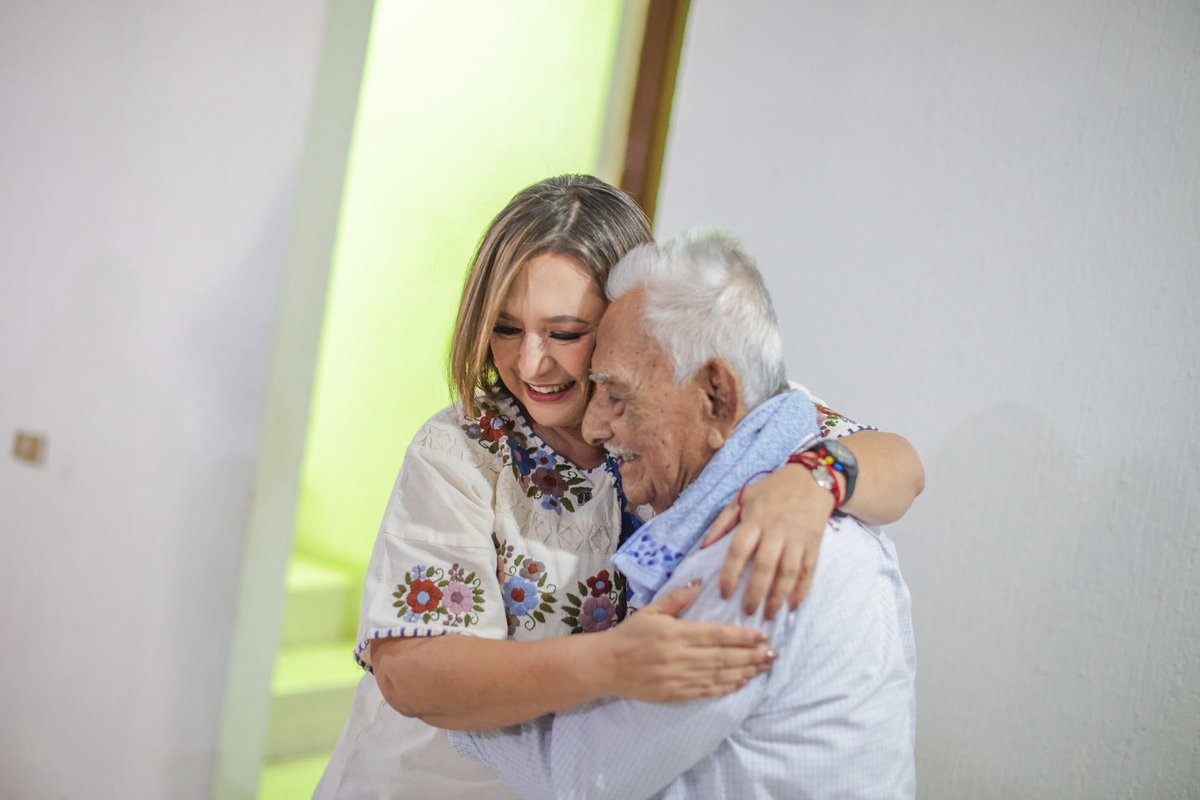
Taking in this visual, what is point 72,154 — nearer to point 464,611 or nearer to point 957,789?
point 464,611

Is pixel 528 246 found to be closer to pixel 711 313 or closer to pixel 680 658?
pixel 711 313

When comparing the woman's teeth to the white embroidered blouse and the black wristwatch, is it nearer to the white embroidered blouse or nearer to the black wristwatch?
the white embroidered blouse

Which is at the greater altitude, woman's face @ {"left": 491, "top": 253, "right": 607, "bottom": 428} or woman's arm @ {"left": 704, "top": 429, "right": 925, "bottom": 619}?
woman's face @ {"left": 491, "top": 253, "right": 607, "bottom": 428}

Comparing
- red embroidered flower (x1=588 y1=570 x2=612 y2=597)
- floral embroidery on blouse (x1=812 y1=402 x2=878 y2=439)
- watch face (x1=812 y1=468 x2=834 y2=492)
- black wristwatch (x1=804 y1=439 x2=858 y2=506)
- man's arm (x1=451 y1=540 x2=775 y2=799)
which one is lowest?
man's arm (x1=451 y1=540 x2=775 y2=799)

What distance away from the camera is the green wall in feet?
11.8

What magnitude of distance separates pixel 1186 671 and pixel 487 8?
10.4 ft

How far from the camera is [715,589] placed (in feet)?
3.62

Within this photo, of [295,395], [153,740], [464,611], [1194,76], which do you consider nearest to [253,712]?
[153,740]

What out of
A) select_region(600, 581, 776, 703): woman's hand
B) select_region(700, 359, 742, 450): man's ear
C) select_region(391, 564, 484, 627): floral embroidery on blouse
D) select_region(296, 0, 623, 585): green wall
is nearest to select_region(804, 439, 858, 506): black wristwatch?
select_region(700, 359, 742, 450): man's ear

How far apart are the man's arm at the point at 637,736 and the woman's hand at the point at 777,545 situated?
36mm

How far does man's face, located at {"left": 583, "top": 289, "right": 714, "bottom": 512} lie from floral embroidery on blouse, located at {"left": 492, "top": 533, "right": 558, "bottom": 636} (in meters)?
0.18

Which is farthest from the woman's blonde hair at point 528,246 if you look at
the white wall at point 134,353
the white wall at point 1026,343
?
the white wall at point 134,353

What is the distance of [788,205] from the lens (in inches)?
88.2

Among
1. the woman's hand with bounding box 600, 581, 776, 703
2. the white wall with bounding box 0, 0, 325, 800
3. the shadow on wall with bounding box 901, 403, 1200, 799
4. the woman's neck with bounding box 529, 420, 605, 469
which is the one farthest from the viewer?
the white wall with bounding box 0, 0, 325, 800
